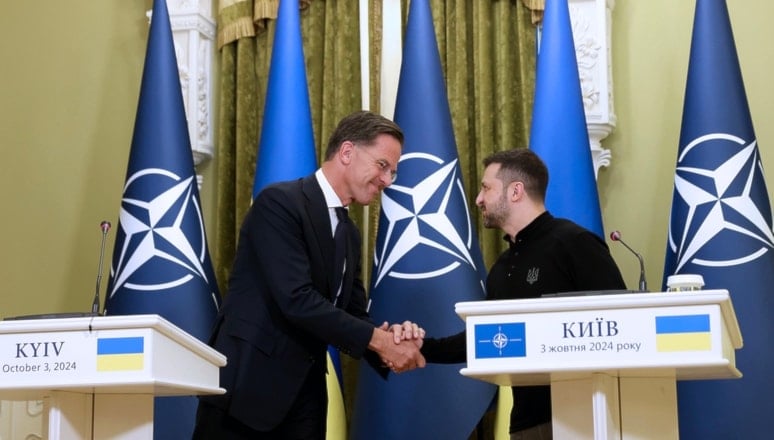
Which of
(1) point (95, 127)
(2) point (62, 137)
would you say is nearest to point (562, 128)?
(1) point (95, 127)

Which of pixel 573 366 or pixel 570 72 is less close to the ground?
pixel 570 72

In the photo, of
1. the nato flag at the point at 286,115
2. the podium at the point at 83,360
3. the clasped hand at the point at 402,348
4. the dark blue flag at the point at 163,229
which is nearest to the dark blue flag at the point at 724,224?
the clasped hand at the point at 402,348

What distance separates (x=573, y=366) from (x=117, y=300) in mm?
2610

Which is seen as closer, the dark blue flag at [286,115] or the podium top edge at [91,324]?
the podium top edge at [91,324]

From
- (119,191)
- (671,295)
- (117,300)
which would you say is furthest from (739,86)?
(119,191)

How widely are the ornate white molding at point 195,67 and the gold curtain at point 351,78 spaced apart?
75 mm

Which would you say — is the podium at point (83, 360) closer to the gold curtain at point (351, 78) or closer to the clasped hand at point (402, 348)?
the clasped hand at point (402, 348)

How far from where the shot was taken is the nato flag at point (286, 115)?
4.85m

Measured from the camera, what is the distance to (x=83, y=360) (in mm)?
2619

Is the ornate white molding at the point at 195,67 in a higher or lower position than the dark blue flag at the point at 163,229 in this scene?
higher

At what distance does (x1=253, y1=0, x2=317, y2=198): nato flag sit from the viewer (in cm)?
485

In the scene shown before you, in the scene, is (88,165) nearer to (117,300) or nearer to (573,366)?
(117,300)

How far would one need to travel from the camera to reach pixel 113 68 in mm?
5723

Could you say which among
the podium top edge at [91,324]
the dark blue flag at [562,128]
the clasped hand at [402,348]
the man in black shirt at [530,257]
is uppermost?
the dark blue flag at [562,128]
